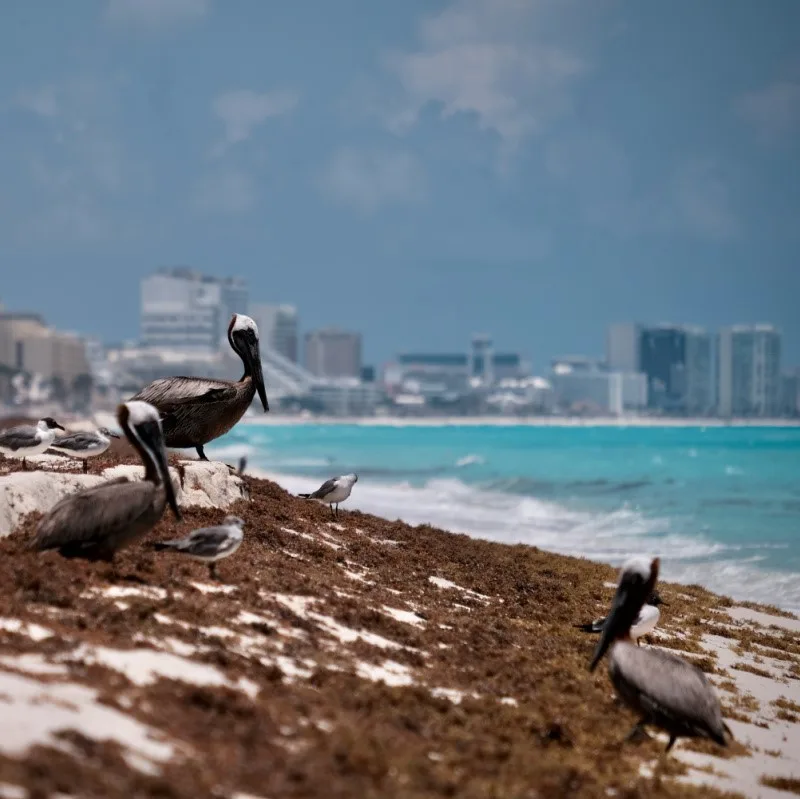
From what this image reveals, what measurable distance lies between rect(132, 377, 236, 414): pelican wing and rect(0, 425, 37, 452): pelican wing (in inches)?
62.4

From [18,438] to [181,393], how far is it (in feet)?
7.78

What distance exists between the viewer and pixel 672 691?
9727mm

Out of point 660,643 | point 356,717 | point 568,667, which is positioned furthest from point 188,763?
point 660,643

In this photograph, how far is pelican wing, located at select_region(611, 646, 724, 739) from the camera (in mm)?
9688

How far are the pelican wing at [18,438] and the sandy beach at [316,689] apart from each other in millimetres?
1911

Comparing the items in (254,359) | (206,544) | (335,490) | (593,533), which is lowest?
(593,533)

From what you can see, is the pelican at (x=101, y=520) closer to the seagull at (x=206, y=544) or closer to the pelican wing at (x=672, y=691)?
the seagull at (x=206, y=544)

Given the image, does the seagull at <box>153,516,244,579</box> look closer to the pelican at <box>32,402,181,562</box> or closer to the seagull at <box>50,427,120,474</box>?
the pelican at <box>32,402,181,562</box>

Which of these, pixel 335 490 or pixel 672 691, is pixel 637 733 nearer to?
pixel 672 691

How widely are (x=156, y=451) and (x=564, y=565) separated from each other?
38.8ft

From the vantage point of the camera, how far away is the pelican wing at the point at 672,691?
31.8 ft

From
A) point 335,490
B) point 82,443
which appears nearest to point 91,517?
point 82,443

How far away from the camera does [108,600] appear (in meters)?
10.3

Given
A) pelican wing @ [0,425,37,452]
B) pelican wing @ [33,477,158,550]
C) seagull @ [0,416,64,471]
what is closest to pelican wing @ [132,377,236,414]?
seagull @ [0,416,64,471]
